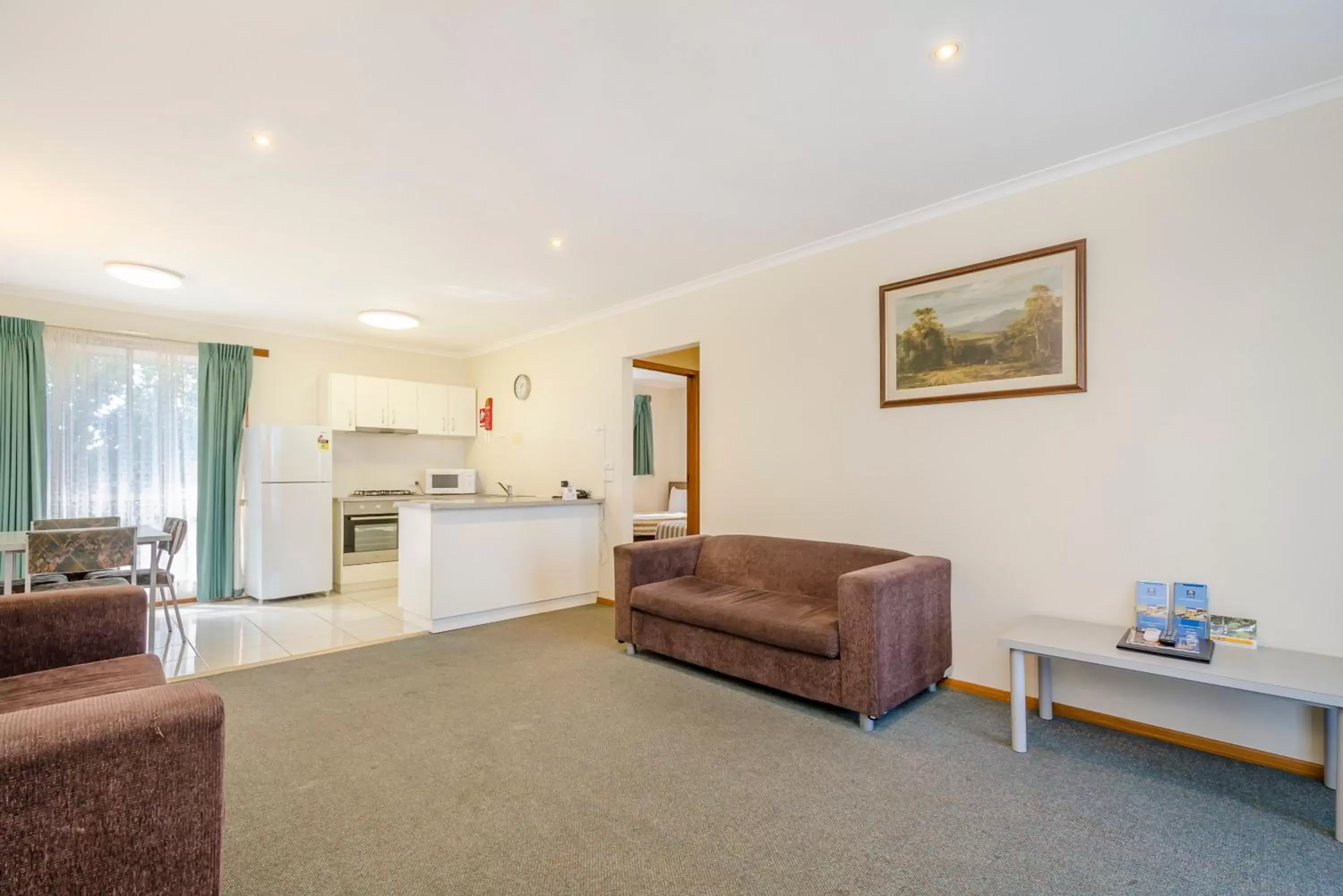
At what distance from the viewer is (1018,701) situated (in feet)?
8.30

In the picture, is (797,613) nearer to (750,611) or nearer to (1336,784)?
(750,611)

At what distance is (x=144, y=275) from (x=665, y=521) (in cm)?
553

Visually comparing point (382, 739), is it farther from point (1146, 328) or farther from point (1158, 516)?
point (1146, 328)

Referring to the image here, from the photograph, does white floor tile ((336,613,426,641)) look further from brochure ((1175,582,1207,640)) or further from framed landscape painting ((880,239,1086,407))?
brochure ((1175,582,1207,640))

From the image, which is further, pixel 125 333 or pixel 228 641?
pixel 125 333

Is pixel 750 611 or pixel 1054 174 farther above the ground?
pixel 1054 174

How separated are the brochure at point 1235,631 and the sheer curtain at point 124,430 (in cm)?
665

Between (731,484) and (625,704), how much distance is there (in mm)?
1809

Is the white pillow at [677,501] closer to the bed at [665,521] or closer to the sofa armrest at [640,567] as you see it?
the bed at [665,521]

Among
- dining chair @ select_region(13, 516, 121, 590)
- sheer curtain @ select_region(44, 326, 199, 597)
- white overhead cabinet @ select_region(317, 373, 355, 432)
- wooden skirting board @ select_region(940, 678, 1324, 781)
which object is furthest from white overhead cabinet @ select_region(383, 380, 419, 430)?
wooden skirting board @ select_region(940, 678, 1324, 781)

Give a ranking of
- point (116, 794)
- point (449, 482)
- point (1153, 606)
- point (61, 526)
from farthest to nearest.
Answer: point (449, 482), point (61, 526), point (1153, 606), point (116, 794)

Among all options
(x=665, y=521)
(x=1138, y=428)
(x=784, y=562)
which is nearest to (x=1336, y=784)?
(x=1138, y=428)

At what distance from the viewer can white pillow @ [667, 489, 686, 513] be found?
898 cm

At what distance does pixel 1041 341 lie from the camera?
3.00 meters
